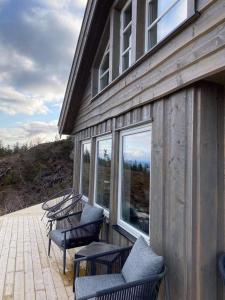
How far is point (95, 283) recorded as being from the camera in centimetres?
231

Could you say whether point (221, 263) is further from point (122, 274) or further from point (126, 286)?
point (122, 274)

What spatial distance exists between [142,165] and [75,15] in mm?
4821

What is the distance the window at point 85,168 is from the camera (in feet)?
19.6

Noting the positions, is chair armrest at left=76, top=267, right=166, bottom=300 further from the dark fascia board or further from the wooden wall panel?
the dark fascia board

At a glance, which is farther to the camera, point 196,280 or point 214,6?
point 196,280

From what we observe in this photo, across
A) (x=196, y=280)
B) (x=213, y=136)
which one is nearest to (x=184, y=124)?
(x=213, y=136)

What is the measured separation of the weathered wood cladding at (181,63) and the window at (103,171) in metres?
1.04

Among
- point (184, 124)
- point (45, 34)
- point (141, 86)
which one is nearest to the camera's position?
point (184, 124)

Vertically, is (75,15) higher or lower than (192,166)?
higher

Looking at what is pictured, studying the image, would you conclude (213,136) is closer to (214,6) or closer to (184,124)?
(184,124)

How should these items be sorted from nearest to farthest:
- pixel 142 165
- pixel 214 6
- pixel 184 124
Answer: pixel 214 6 < pixel 184 124 < pixel 142 165

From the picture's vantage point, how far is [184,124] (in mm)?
2094

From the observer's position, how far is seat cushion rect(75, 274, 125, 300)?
220 centimetres

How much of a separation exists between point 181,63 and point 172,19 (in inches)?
28.3
